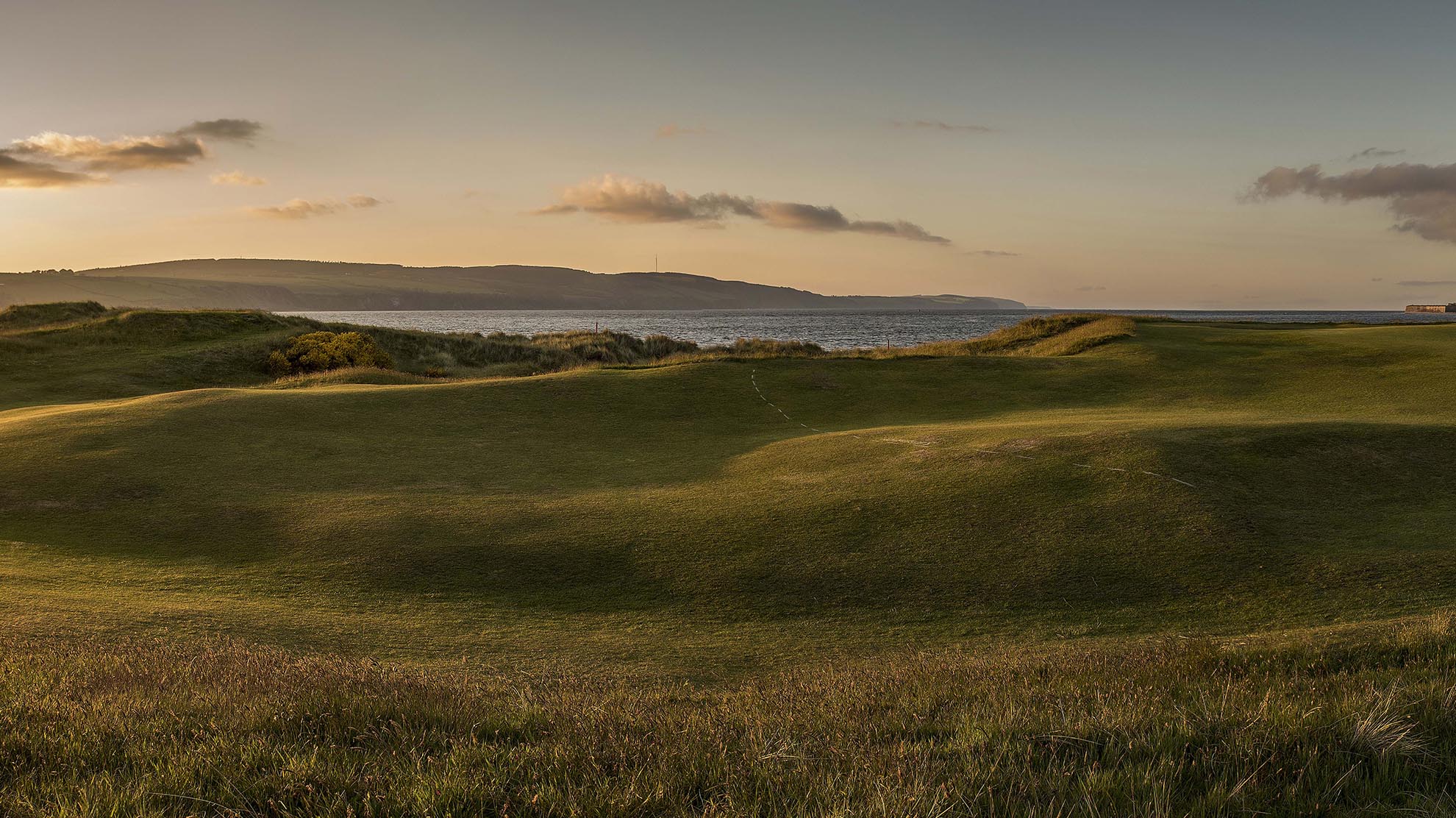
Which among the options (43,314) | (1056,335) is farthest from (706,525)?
(43,314)

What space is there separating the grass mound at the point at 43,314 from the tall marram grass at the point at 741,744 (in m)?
62.9

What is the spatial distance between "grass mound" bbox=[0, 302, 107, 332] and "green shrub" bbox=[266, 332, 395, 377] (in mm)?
18313

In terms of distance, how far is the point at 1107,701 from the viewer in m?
5.22

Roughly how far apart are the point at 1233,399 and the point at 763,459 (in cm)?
1678

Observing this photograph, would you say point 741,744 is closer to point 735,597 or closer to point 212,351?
point 735,597

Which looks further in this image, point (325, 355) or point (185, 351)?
point (325, 355)

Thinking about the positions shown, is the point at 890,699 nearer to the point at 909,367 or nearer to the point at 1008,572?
the point at 1008,572

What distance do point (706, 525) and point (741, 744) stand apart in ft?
31.4

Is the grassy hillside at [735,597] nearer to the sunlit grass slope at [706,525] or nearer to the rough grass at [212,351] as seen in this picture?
the sunlit grass slope at [706,525]

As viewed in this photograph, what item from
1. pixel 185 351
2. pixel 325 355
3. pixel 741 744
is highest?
pixel 185 351

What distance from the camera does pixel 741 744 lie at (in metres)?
4.57

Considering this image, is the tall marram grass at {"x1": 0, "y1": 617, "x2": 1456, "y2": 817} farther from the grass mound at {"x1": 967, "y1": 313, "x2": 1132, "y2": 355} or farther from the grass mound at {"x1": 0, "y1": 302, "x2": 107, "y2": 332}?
the grass mound at {"x1": 0, "y1": 302, "x2": 107, "y2": 332}

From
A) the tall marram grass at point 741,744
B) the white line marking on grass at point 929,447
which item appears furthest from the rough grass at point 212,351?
the tall marram grass at point 741,744

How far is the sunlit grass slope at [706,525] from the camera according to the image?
10305mm
